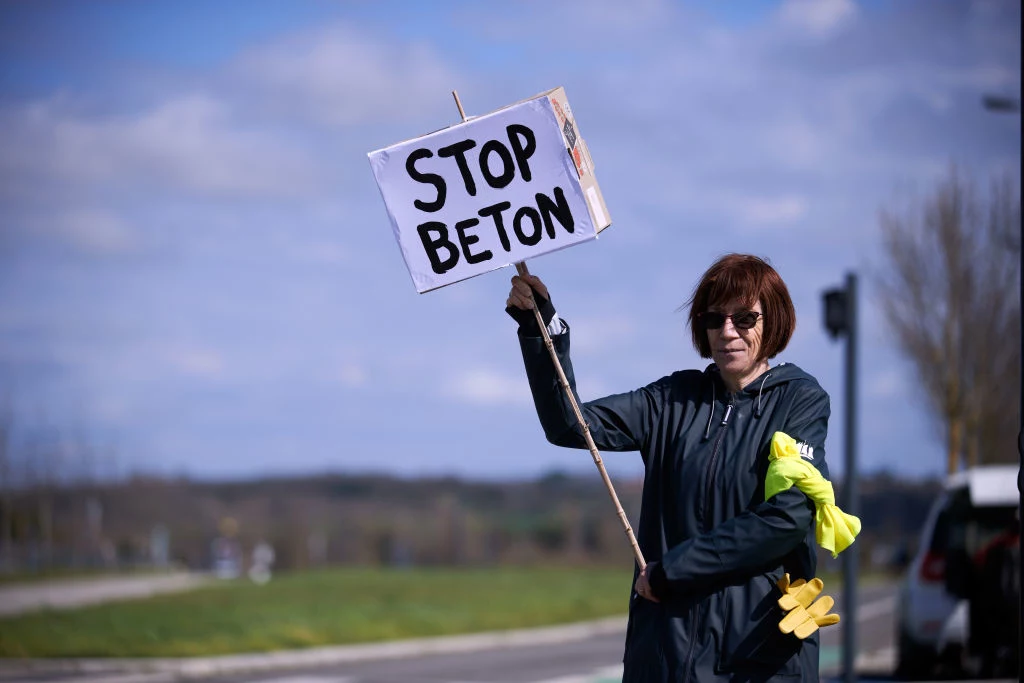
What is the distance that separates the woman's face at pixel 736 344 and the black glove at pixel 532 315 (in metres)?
0.50

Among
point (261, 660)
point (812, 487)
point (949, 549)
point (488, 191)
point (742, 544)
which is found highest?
point (488, 191)

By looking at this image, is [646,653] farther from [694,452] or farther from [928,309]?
[928,309]

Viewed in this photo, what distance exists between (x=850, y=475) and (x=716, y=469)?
830 centimetres

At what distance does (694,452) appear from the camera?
151 inches

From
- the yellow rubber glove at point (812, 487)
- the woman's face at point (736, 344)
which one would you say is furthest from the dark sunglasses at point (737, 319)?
the yellow rubber glove at point (812, 487)

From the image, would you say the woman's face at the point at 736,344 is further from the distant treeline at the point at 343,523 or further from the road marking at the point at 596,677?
the distant treeline at the point at 343,523

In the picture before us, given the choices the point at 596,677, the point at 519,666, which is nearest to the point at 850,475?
the point at 596,677

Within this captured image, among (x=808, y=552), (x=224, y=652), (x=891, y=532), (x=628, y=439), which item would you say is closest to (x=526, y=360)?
(x=628, y=439)

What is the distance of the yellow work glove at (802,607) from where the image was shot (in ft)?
12.0

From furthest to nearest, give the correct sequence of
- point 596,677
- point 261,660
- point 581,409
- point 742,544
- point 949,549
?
point 261,660
point 596,677
point 949,549
point 581,409
point 742,544

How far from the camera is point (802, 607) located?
3.70 m

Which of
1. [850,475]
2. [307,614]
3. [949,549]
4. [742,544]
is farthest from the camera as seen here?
[307,614]

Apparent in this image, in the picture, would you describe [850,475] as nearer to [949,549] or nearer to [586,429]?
[949,549]

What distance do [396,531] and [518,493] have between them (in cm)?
473
